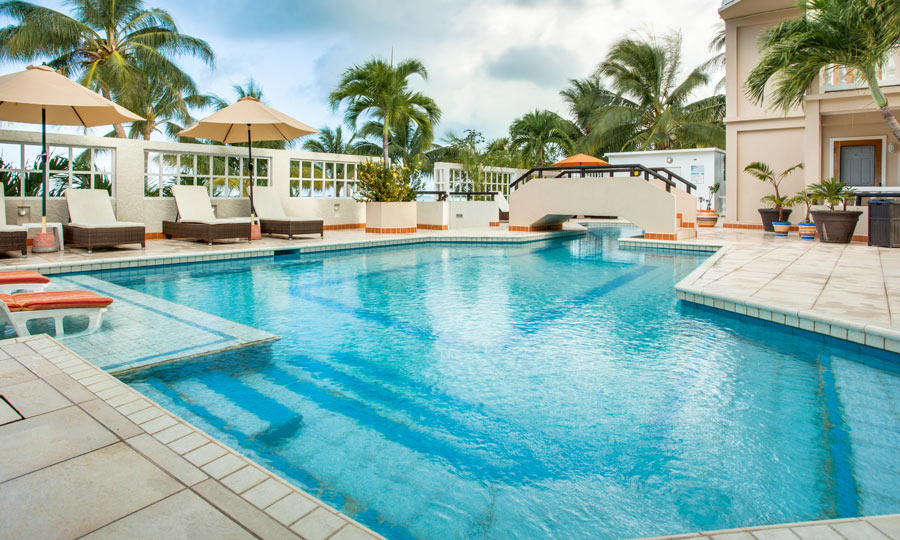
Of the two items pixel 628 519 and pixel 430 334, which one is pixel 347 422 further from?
pixel 430 334

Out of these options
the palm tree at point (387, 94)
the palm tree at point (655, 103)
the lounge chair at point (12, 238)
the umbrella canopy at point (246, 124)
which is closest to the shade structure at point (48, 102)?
the lounge chair at point (12, 238)

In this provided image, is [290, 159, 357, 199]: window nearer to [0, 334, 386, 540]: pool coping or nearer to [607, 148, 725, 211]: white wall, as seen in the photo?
[607, 148, 725, 211]: white wall

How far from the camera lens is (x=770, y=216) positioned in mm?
13086

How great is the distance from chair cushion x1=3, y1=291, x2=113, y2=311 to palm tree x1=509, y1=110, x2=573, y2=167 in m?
20.6

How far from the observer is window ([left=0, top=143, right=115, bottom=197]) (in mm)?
9297

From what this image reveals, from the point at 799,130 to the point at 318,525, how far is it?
15640mm

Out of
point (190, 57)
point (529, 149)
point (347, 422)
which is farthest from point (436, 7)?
point (347, 422)

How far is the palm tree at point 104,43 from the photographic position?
62.9 ft

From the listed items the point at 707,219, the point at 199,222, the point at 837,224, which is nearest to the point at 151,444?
the point at 199,222

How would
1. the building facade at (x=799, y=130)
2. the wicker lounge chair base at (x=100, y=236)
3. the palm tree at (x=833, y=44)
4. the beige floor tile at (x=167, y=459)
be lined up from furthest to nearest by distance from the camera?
the building facade at (x=799, y=130) < the wicker lounge chair base at (x=100, y=236) < the palm tree at (x=833, y=44) < the beige floor tile at (x=167, y=459)

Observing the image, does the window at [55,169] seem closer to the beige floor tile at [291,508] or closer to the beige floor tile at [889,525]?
the beige floor tile at [291,508]

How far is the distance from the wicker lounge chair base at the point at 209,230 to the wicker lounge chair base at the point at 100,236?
98cm

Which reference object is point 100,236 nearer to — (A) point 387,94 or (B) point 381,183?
(B) point 381,183

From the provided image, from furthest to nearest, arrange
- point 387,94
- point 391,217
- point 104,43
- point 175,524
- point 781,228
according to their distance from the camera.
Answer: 1. point 104,43
2. point 387,94
3. point 391,217
4. point 781,228
5. point 175,524
